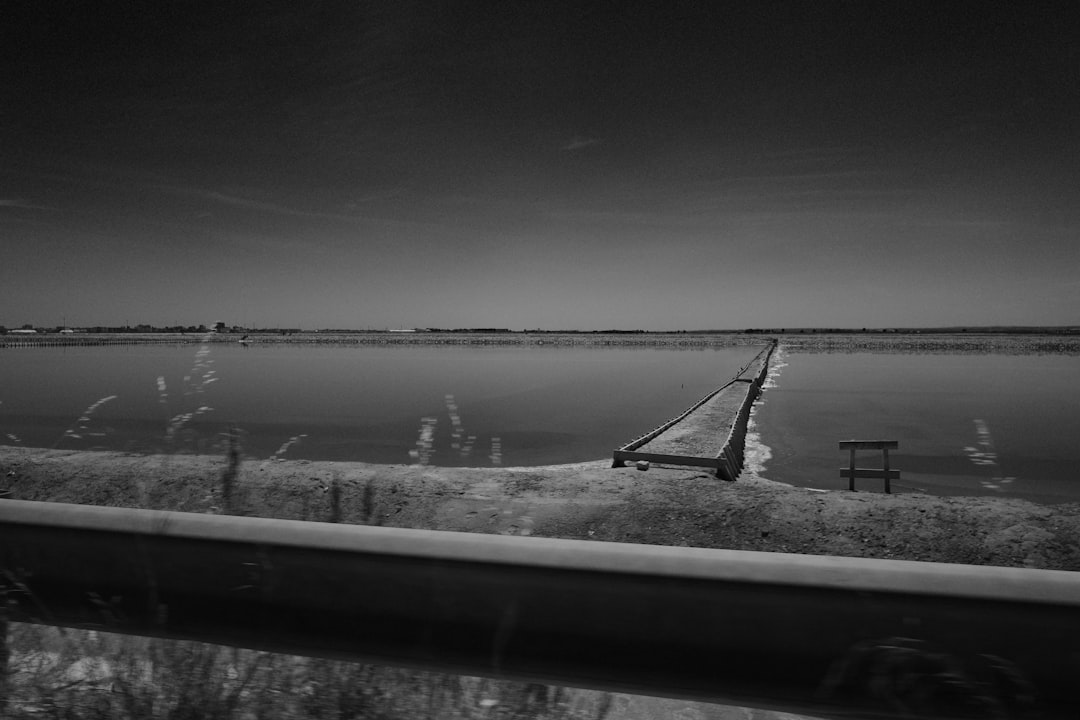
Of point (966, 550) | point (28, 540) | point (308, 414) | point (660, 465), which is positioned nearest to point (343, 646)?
point (28, 540)

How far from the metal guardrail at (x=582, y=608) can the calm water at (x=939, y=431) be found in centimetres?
1285

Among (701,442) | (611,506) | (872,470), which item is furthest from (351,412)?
(872,470)

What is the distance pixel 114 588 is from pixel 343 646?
3.40ft

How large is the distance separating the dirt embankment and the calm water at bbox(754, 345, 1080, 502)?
5274 mm

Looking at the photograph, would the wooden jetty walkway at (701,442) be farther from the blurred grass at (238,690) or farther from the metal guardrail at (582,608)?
the metal guardrail at (582,608)

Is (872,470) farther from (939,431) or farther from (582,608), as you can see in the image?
(582,608)

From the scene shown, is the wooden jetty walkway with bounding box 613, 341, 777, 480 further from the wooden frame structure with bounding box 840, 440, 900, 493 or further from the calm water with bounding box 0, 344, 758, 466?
the wooden frame structure with bounding box 840, 440, 900, 493

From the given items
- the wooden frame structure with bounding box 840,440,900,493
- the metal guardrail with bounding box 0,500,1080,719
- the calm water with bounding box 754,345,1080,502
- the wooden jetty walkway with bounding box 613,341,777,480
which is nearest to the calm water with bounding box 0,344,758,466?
the wooden jetty walkway with bounding box 613,341,777,480

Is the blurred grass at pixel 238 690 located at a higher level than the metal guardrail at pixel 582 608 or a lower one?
lower

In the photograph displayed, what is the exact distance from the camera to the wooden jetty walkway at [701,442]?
489 inches

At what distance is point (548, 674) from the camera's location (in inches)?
89.4

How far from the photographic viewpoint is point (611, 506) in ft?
29.8

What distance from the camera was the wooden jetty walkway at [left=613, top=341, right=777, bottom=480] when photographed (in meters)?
12.4

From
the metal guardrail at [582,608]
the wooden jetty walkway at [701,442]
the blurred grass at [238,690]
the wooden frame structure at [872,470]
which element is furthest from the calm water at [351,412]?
the wooden frame structure at [872,470]
